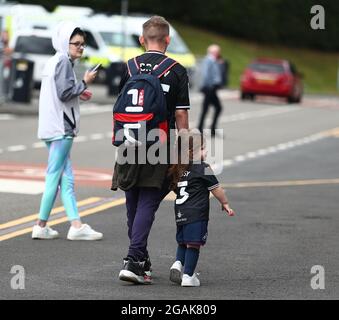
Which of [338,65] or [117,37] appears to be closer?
[117,37]

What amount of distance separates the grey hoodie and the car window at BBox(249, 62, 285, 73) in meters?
35.0

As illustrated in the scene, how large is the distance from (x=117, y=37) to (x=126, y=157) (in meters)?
39.2

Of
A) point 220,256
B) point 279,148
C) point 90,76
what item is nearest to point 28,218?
point 90,76

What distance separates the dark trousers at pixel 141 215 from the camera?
31.6 feet

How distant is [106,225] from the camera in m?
13.0

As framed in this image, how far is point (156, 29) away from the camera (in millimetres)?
Answer: 9609

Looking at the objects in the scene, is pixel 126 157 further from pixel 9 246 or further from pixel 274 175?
pixel 274 175

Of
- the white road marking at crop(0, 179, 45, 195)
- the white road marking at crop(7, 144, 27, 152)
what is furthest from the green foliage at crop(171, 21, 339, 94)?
the white road marking at crop(0, 179, 45, 195)

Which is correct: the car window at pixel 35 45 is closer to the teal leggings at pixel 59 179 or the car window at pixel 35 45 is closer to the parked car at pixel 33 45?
the parked car at pixel 33 45

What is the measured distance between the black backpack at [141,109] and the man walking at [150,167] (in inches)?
2.9

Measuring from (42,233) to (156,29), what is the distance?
2.94 meters

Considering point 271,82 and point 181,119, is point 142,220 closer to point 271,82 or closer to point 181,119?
point 181,119

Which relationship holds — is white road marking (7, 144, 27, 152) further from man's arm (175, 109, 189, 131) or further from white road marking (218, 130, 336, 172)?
man's arm (175, 109, 189, 131)

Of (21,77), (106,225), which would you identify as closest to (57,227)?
(106,225)
